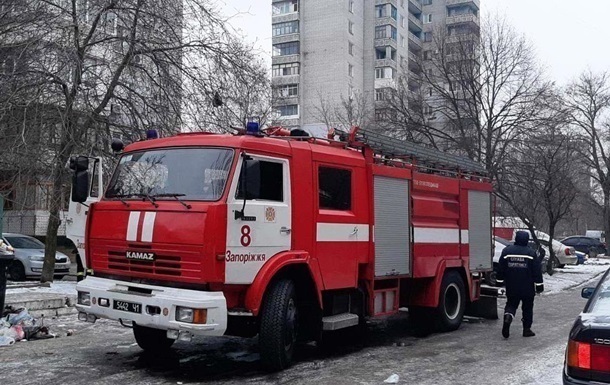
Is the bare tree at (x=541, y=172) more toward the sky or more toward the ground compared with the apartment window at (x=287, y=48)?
more toward the ground

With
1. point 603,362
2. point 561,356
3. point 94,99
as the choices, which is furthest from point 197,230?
point 94,99

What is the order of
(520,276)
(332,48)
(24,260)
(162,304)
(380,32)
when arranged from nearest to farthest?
(162,304) < (520,276) < (24,260) < (332,48) < (380,32)

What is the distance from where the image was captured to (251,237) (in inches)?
274

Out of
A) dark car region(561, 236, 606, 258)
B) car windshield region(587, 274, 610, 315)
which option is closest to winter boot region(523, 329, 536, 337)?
car windshield region(587, 274, 610, 315)

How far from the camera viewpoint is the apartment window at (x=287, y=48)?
208ft

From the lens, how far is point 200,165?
7129mm

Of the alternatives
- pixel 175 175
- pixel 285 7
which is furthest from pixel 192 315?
pixel 285 7

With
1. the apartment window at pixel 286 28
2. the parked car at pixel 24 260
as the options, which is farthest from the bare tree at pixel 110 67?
the apartment window at pixel 286 28

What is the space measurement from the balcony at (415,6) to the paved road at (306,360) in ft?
218

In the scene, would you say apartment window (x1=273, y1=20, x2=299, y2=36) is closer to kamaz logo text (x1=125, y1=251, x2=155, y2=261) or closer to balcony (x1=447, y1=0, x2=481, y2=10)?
balcony (x1=447, y1=0, x2=481, y2=10)

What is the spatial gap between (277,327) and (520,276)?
439 centimetres

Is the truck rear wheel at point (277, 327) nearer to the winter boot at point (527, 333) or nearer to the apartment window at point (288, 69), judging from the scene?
the winter boot at point (527, 333)

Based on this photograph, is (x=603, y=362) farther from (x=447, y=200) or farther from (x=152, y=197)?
(x=447, y=200)

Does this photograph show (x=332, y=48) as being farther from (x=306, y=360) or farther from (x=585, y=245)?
(x=306, y=360)
